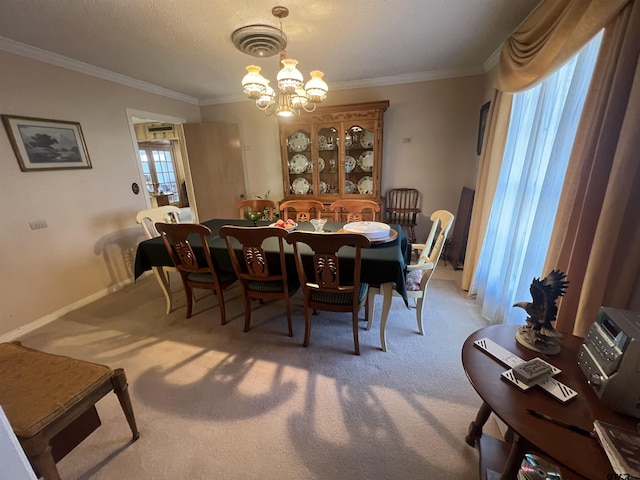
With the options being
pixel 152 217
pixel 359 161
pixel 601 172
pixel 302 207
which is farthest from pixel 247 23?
pixel 601 172

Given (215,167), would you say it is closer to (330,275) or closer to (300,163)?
(300,163)

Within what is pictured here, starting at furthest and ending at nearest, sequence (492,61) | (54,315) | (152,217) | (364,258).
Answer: (492,61) < (152,217) < (54,315) < (364,258)

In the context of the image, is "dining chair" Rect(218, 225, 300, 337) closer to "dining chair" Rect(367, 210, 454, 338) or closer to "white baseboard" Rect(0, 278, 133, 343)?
"dining chair" Rect(367, 210, 454, 338)

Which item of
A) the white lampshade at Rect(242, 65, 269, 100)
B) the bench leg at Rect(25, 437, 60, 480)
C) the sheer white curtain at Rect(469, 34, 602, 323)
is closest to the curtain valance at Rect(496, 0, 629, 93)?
the sheer white curtain at Rect(469, 34, 602, 323)

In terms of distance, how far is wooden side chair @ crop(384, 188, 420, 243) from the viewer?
3.64m

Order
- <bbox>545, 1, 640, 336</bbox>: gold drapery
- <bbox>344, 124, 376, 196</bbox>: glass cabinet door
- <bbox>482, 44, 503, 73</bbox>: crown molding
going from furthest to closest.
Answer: <bbox>344, 124, 376, 196</bbox>: glass cabinet door < <bbox>482, 44, 503, 73</bbox>: crown molding < <bbox>545, 1, 640, 336</bbox>: gold drapery

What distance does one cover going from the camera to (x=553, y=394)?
78 centimetres

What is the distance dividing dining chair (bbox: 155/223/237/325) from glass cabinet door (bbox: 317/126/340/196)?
211 cm

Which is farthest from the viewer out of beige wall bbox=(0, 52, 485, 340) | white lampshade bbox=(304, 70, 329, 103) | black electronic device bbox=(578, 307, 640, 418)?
beige wall bbox=(0, 52, 485, 340)

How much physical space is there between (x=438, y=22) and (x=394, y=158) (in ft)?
5.67

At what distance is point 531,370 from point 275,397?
52.2 inches

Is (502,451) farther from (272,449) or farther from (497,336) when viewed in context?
(272,449)

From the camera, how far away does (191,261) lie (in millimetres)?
2096

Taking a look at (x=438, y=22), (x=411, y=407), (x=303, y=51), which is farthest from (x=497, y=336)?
(x=303, y=51)
